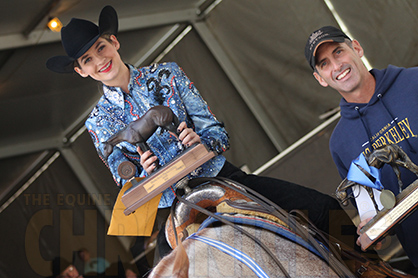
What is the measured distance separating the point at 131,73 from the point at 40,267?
151 cm

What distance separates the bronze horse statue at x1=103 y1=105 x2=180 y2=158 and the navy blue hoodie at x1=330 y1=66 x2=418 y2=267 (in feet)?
2.40

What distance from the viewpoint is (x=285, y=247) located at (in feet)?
3.70

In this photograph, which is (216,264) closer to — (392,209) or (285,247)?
(285,247)

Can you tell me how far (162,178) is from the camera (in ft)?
4.42

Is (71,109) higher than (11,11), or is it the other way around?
(11,11)

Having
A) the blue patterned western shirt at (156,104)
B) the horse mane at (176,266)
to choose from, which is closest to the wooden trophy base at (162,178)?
the blue patterned western shirt at (156,104)

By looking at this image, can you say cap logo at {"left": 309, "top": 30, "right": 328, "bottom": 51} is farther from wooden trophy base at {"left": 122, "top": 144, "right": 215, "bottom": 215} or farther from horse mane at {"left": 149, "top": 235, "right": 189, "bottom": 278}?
horse mane at {"left": 149, "top": 235, "right": 189, "bottom": 278}

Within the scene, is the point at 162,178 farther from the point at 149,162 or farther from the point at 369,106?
the point at 369,106

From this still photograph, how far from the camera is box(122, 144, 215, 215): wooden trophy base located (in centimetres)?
134

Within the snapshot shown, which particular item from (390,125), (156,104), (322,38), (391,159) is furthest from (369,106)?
(156,104)

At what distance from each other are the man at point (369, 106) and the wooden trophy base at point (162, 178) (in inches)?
26.8

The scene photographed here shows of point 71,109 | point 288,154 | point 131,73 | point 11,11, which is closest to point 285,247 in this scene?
point 131,73

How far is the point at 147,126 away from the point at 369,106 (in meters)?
0.86

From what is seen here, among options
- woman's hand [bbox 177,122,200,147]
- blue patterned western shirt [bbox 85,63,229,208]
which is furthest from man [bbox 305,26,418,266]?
woman's hand [bbox 177,122,200,147]
